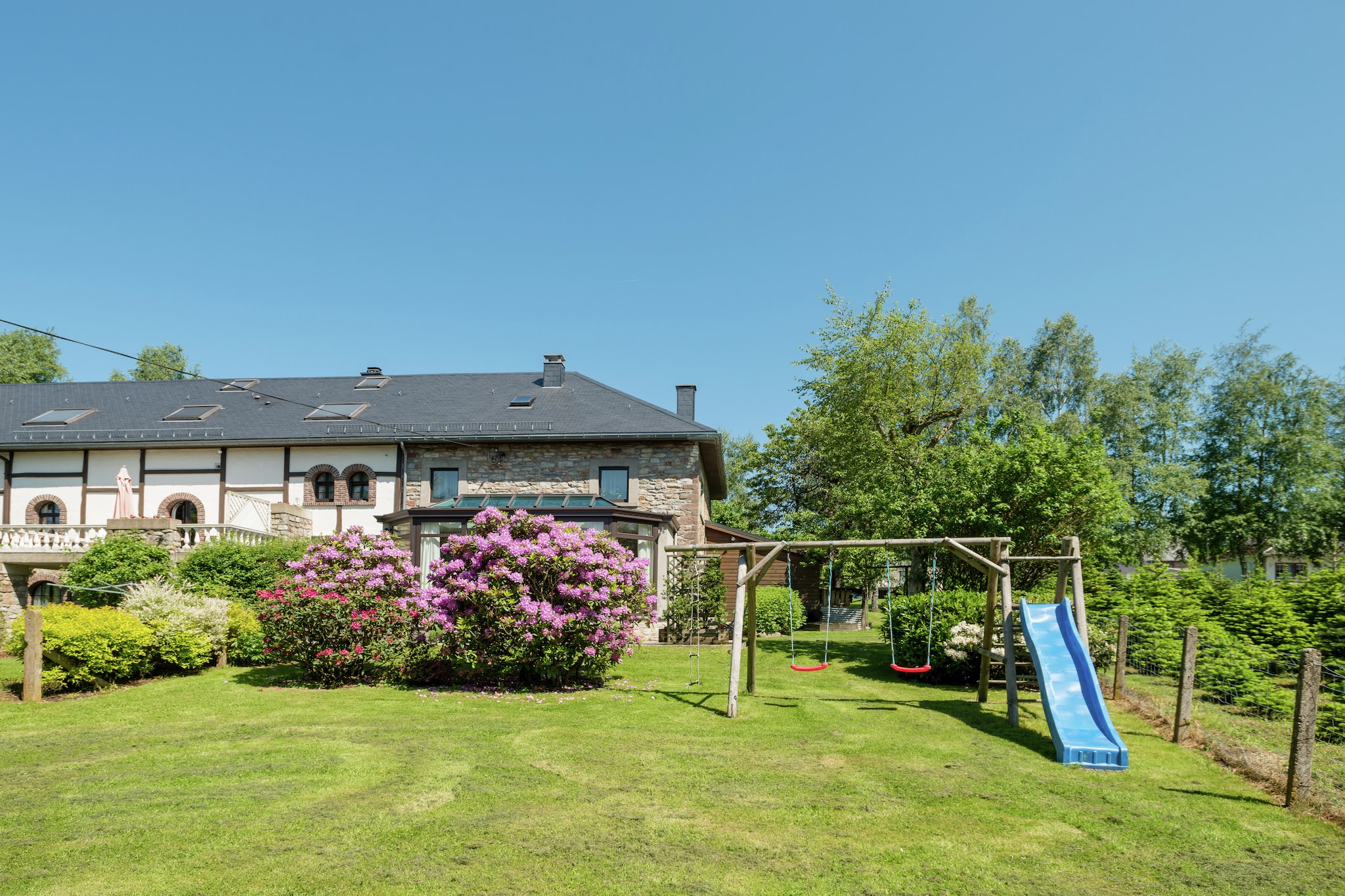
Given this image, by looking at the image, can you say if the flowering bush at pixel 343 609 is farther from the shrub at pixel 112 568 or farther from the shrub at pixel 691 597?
the shrub at pixel 691 597

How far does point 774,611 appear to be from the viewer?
19.4m

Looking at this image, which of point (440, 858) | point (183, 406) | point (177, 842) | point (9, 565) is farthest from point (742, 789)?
point (183, 406)

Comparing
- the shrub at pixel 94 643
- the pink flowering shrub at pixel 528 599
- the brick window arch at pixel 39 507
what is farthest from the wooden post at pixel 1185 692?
the brick window arch at pixel 39 507

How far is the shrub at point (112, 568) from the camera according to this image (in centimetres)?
1489

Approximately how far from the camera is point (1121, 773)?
7.29m

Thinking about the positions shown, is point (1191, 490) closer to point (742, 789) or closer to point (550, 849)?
point (742, 789)

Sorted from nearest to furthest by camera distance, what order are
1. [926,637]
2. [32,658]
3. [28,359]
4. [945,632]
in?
[32,658] → [945,632] → [926,637] → [28,359]

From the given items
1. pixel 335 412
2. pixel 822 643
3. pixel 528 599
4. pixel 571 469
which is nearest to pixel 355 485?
pixel 335 412

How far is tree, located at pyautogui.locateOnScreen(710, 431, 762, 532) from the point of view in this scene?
4044 centimetres

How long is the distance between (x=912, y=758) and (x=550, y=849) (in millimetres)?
4096

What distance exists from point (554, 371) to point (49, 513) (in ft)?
45.7

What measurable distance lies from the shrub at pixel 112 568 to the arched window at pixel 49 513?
660 cm

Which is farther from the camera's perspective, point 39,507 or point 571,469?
point 39,507

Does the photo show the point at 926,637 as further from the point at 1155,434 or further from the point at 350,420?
the point at 1155,434
